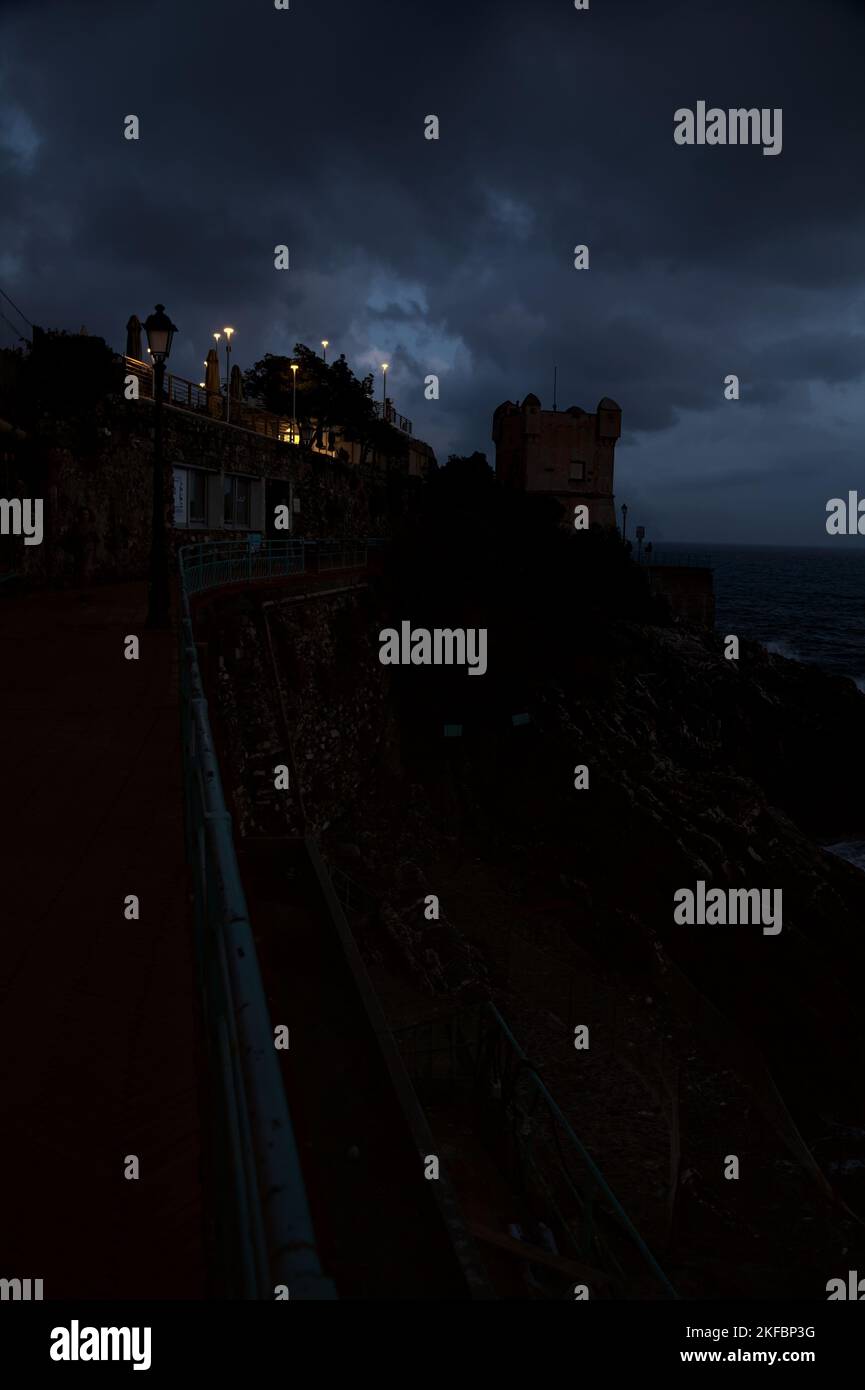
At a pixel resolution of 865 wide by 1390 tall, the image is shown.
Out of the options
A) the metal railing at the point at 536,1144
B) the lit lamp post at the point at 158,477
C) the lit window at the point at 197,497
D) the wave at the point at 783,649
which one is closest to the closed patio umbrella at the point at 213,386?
the lit window at the point at 197,497

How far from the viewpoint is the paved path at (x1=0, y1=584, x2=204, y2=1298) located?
96.2 inches

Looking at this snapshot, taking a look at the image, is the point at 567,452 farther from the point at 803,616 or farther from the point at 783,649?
the point at 803,616

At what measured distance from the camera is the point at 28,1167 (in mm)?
2643

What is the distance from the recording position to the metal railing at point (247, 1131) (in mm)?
1242

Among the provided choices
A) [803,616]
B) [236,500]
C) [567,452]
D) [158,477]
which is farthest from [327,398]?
[803,616]

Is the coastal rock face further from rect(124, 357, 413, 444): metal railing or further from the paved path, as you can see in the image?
rect(124, 357, 413, 444): metal railing

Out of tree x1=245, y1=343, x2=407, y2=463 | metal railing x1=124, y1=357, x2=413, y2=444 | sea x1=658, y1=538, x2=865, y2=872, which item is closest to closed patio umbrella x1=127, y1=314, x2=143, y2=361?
metal railing x1=124, y1=357, x2=413, y2=444

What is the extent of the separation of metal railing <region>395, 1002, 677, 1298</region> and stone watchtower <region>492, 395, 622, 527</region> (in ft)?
153

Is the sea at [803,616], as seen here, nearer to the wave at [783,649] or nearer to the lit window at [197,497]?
the wave at [783,649]

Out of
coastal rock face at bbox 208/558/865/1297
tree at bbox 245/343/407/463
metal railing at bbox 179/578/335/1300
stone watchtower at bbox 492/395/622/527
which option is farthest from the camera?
stone watchtower at bbox 492/395/622/527

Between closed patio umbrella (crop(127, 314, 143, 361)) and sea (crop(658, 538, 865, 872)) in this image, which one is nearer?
closed patio umbrella (crop(127, 314, 143, 361))
